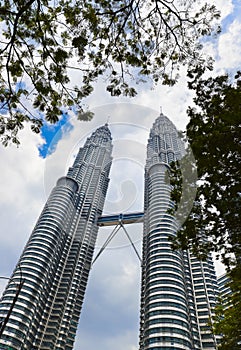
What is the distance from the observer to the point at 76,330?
223 feet

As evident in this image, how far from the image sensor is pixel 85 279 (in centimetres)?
7956

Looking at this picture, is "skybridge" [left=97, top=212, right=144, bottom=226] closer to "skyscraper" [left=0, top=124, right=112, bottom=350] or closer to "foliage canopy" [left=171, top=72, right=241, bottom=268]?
"skyscraper" [left=0, top=124, right=112, bottom=350]

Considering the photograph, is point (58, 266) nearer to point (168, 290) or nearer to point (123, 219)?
point (123, 219)

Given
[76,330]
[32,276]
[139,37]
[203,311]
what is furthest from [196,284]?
[139,37]

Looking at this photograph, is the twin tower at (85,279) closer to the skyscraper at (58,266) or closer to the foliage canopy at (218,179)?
the skyscraper at (58,266)

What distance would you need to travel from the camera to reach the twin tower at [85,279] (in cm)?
4959

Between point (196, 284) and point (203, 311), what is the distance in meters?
6.50

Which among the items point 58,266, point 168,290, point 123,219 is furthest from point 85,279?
point 168,290

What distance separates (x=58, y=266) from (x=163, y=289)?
1283 inches

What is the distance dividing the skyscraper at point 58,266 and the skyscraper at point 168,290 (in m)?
20.5

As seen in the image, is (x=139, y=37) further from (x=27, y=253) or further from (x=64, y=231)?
(x=64, y=231)

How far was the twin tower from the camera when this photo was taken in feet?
163

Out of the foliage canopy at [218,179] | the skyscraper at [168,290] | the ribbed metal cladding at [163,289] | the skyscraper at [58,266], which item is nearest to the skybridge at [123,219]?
the skyscraper at [58,266]

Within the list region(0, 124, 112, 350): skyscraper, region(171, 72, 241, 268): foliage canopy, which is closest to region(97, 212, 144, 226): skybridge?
region(0, 124, 112, 350): skyscraper
